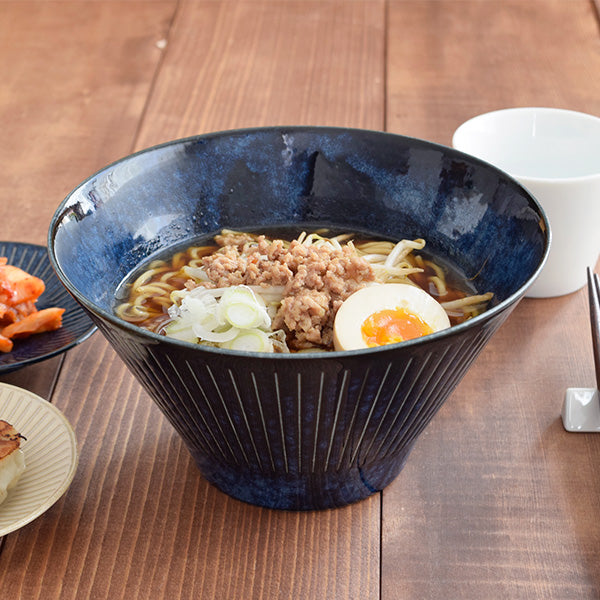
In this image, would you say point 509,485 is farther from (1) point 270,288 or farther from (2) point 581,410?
(1) point 270,288

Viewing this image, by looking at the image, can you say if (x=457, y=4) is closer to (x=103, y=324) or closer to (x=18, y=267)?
(x=18, y=267)

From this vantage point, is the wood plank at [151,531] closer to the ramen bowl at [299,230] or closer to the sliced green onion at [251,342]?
the ramen bowl at [299,230]

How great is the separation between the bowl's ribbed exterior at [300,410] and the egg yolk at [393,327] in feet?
0.36

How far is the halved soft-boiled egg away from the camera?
1.20 m

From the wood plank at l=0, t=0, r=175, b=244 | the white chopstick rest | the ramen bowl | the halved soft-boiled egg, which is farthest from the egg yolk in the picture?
the wood plank at l=0, t=0, r=175, b=244

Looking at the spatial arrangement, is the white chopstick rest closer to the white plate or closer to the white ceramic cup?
the white ceramic cup

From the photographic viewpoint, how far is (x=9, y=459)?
122cm

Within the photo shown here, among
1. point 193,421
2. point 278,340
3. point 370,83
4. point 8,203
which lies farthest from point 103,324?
point 370,83

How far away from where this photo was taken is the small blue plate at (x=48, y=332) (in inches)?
59.7

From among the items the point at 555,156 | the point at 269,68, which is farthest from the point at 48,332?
the point at 269,68

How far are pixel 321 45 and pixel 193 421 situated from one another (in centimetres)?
197

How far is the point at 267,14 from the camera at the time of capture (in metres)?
3.03

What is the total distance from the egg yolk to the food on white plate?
542 mm

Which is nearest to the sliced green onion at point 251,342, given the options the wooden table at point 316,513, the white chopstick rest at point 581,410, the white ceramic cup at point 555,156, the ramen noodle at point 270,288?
the ramen noodle at point 270,288
